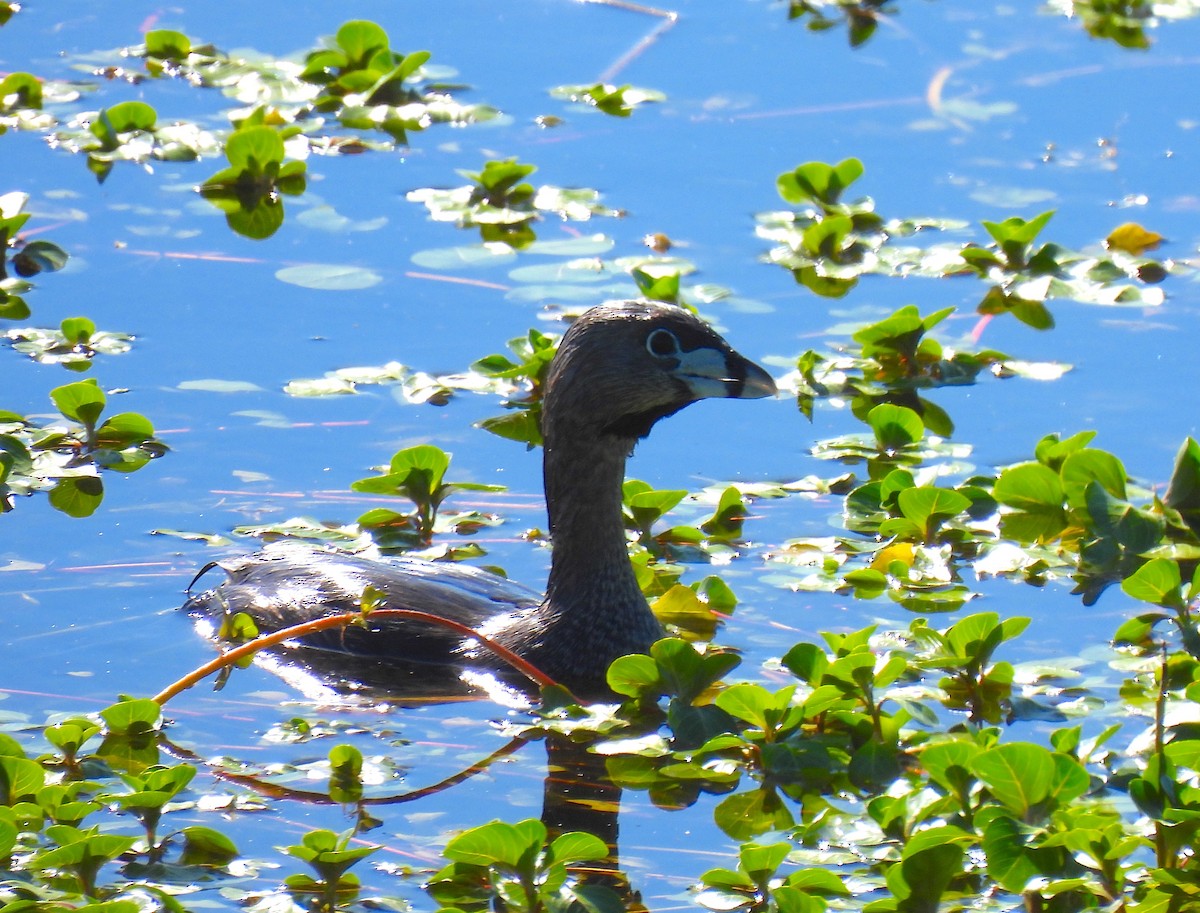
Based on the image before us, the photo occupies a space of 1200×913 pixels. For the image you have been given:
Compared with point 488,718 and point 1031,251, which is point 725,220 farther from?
point 488,718

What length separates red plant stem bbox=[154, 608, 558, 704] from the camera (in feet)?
16.8

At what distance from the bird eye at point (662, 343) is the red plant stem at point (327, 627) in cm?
90

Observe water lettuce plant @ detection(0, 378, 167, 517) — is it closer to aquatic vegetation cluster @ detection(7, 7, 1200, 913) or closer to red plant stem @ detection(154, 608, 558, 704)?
aquatic vegetation cluster @ detection(7, 7, 1200, 913)

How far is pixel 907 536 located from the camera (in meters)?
6.30

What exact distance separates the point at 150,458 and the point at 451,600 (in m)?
1.43

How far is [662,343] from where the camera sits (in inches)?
231

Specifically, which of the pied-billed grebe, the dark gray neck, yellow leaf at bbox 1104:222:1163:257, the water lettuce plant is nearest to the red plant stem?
the pied-billed grebe

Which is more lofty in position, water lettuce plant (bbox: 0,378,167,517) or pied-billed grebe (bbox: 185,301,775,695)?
water lettuce plant (bbox: 0,378,167,517)

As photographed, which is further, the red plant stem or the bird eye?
the bird eye

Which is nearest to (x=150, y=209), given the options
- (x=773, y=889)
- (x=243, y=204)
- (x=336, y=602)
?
(x=243, y=204)

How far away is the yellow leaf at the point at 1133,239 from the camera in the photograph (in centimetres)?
830

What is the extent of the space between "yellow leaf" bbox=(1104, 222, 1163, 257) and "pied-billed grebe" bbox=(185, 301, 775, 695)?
2889 millimetres

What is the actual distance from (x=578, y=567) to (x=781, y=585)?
0.65m

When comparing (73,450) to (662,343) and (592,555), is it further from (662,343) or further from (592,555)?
(662,343)
